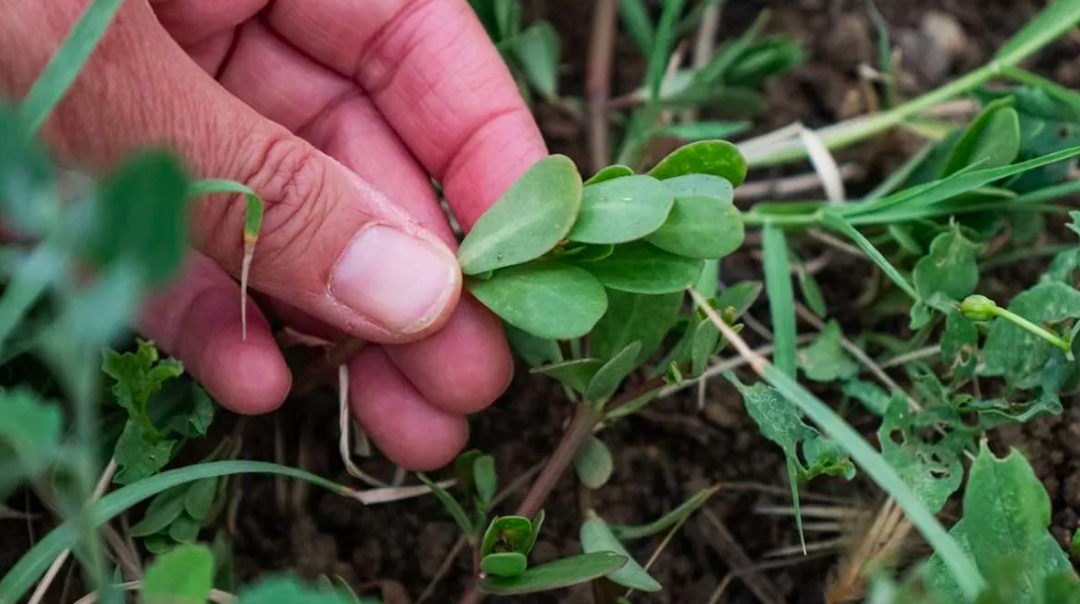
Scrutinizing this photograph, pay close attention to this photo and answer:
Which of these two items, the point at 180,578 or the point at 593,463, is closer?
the point at 180,578

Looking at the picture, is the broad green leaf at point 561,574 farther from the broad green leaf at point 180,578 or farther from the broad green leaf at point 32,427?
the broad green leaf at point 32,427

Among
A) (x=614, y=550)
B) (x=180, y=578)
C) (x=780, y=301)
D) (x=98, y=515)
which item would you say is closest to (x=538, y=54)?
(x=780, y=301)

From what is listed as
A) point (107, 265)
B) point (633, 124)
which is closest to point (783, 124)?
point (633, 124)

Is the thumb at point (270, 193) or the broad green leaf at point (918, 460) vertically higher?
the thumb at point (270, 193)

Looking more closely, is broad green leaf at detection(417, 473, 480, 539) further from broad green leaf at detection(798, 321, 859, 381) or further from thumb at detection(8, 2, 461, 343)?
broad green leaf at detection(798, 321, 859, 381)

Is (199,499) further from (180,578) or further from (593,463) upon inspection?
(180,578)

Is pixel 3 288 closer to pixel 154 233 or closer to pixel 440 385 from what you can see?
pixel 440 385

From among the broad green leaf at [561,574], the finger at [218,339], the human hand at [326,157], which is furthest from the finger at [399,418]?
the broad green leaf at [561,574]
